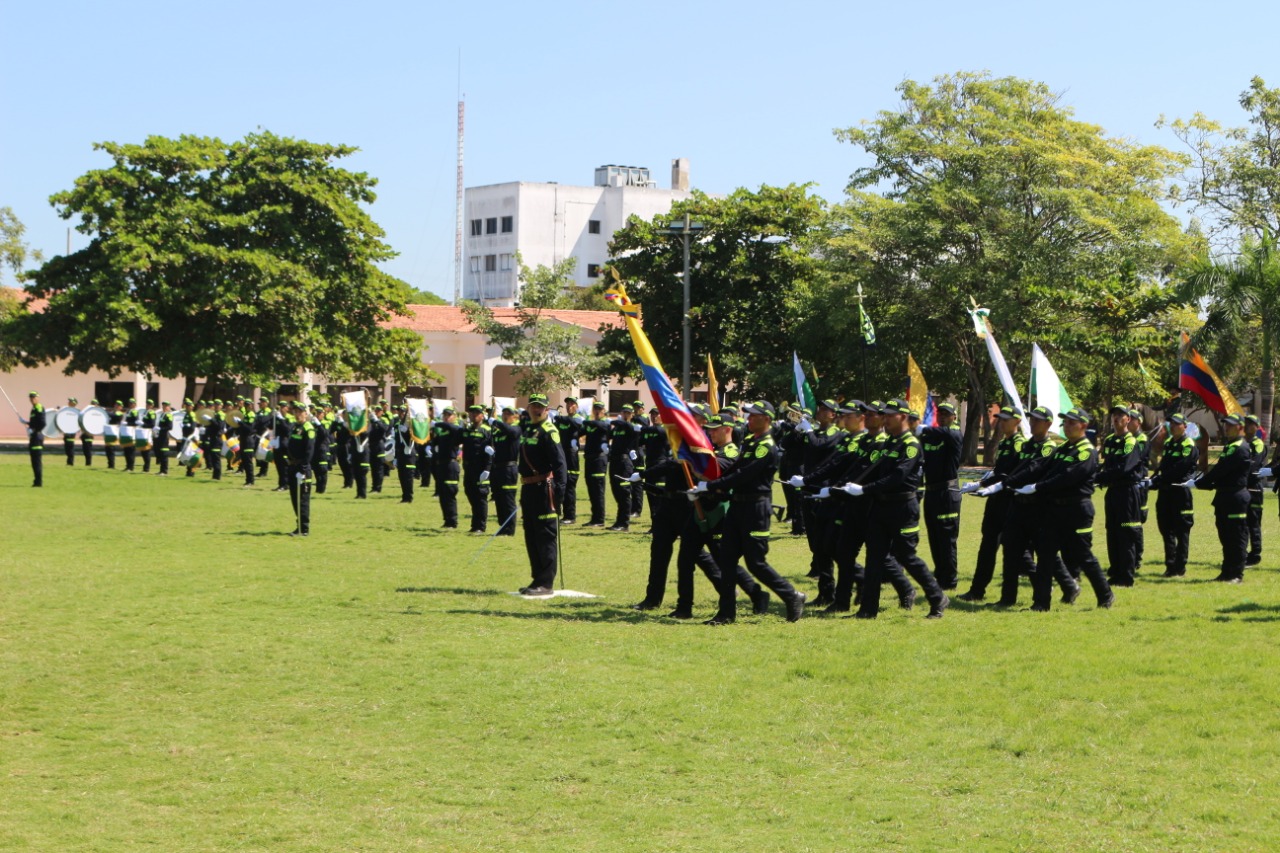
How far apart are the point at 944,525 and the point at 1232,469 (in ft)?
10.6

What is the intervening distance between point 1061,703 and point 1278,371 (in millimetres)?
39117

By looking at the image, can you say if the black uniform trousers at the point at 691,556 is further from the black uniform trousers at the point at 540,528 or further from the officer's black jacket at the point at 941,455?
the officer's black jacket at the point at 941,455

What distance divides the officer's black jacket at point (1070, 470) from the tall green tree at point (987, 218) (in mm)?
25925

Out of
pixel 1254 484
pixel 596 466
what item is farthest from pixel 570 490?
pixel 1254 484

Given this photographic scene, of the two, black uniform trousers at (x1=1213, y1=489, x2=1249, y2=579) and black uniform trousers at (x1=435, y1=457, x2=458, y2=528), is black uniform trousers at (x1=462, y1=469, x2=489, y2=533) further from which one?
black uniform trousers at (x1=1213, y1=489, x2=1249, y2=579)

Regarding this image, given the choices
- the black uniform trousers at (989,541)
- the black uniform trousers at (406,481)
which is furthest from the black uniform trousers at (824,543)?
the black uniform trousers at (406,481)

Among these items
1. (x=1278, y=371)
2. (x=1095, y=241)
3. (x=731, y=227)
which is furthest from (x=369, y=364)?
(x=1278, y=371)

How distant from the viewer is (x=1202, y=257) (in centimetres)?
3528

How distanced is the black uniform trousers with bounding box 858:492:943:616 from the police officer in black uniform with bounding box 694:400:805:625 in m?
0.71

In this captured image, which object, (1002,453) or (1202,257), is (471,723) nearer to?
(1002,453)

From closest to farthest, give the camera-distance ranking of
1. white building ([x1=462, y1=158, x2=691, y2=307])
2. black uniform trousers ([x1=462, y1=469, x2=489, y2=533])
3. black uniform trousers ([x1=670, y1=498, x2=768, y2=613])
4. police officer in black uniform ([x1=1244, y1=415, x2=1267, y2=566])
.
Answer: black uniform trousers ([x1=670, y1=498, x2=768, y2=613]), police officer in black uniform ([x1=1244, y1=415, x2=1267, y2=566]), black uniform trousers ([x1=462, y1=469, x2=489, y2=533]), white building ([x1=462, y1=158, x2=691, y2=307])

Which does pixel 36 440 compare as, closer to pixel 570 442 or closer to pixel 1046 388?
pixel 570 442

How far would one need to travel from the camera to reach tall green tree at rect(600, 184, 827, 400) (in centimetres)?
4619

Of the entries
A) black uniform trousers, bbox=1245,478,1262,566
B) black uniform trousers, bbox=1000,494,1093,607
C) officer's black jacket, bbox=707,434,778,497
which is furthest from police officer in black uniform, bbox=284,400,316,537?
black uniform trousers, bbox=1245,478,1262,566
